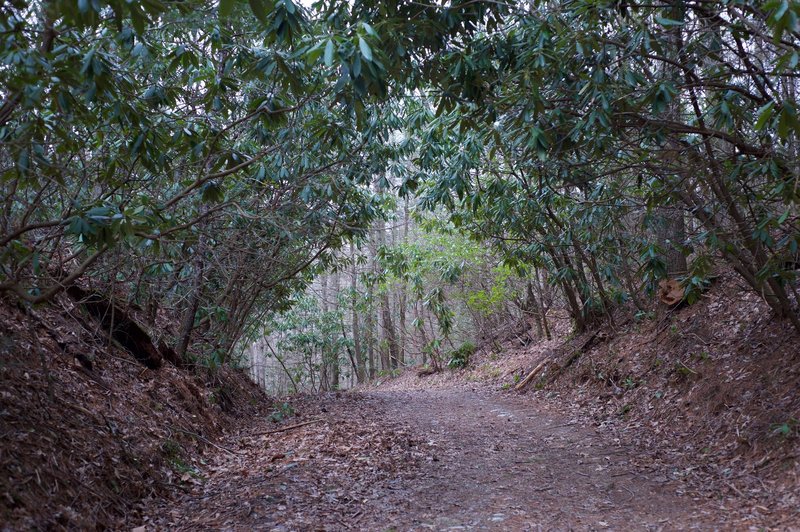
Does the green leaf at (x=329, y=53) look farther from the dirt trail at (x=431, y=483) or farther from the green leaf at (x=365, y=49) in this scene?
the dirt trail at (x=431, y=483)

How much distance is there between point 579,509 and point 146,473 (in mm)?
3914

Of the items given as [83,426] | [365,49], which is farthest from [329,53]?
[83,426]

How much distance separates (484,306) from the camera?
55.7 feet

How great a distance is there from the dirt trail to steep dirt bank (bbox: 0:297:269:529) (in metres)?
0.39

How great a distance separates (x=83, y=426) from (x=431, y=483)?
10.9 feet

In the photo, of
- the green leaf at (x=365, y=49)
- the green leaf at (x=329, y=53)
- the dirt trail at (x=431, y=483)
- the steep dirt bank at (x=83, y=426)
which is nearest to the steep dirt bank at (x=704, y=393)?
the dirt trail at (x=431, y=483)

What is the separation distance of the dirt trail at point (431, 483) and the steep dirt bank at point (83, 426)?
1.27 feet

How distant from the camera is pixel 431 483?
6.08m

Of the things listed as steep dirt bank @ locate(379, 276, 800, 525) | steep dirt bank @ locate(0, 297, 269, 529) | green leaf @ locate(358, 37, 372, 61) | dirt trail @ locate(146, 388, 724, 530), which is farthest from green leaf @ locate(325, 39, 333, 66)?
steep dirt bank @ locate(379, 276, 800, 525)

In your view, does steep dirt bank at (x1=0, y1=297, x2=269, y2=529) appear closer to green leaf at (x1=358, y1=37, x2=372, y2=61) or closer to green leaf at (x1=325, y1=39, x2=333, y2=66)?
green leaf at (x1=325, y1=39, x2=333, y2=66)

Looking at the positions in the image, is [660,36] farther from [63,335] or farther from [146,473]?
[63,335]

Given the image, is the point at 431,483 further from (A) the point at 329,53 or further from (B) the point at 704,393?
(A) the point at 329,53

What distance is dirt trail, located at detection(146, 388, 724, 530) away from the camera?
493cm

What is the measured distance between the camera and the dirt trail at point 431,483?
16.2 ft
